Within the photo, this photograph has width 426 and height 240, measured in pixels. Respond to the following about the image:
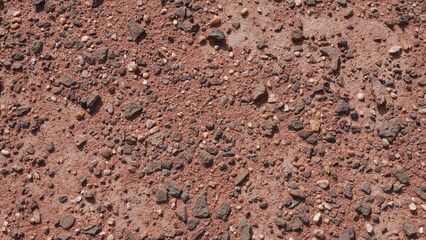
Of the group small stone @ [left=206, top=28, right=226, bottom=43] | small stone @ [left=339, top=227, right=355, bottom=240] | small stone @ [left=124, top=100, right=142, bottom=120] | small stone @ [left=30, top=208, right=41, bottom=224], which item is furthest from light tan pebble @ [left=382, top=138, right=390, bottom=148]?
small stone @ [left=30, top=208, right=41, bottom=224]

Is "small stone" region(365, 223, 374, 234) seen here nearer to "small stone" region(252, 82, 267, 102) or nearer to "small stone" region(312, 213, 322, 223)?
"small stone" region(312, 213, 322, 223)

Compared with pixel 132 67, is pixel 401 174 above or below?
below

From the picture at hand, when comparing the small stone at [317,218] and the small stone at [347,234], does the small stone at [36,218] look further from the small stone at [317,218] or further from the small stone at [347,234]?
the small stone at [347,234]

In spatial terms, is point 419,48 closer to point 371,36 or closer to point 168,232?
point 371,36

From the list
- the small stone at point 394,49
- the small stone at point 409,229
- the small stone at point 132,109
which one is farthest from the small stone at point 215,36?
the small stone at point 409,229

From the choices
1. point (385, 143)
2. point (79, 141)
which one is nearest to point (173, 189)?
point (79, 141)

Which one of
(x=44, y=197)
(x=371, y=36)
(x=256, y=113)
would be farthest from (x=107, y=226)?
(x=371, y=36)

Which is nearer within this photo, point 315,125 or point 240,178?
point 240,178

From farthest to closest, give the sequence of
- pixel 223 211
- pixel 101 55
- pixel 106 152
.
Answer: pixel 101 55 < pixel 106 152 < pixel 223 211

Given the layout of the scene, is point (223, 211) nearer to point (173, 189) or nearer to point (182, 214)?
point (182, 214)
